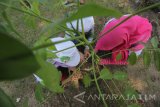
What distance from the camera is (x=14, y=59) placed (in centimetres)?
20

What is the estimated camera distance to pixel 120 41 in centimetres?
211

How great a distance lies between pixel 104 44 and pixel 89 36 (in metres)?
0.17

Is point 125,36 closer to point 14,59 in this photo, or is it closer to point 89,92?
point 89,92

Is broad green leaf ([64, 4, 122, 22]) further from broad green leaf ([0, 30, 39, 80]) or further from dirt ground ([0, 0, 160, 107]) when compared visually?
dirt ground ([0, 0, 160, 107])

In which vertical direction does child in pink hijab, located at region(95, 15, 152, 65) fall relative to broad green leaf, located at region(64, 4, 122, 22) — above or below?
below

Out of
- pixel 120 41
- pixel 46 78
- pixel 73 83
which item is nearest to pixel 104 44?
pixel 120 41

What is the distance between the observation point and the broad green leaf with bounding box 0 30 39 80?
0.64ft

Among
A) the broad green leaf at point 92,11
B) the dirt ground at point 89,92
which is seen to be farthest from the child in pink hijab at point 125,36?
the broad green leaf at point 92,11

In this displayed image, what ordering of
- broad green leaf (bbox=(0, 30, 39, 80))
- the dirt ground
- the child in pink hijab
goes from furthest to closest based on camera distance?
1. the dirt ground
2. the child in pink hijab
3. broad green leaf (bbox=(0, 30, 39, 80))

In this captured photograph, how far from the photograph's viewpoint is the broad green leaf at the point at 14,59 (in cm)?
20

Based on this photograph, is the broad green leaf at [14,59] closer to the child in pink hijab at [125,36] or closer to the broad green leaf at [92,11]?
the broad green leaf at [92,11]

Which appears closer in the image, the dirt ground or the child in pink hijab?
the child in pink hijab

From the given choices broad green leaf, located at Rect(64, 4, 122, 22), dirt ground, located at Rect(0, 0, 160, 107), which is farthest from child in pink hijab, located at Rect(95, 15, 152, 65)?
broad green leaf, located at Rect(64, 4, 122, 22)

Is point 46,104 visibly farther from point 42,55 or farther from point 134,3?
point 42,55
